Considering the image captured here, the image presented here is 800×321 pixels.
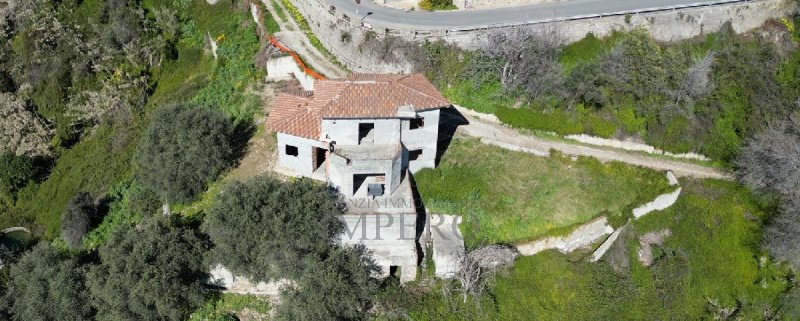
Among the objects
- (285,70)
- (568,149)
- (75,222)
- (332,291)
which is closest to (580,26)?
(568,149)

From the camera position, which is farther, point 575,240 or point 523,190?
point 523,190

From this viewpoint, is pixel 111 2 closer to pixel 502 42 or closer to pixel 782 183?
pixel 502 42

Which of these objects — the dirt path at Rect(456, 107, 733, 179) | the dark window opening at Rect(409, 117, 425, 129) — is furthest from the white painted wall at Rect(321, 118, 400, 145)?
the dirt path at Rect(456, 107, 733, 179)

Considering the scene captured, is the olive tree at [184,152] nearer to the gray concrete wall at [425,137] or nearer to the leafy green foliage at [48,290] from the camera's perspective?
the leafy green foliage at [48,290]

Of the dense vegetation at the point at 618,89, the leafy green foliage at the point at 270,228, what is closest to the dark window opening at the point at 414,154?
the leafy green foliage at the point at 270,228

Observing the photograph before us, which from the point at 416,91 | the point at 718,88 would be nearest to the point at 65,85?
the point at 416,91

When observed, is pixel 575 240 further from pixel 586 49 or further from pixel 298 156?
pixel 298 156

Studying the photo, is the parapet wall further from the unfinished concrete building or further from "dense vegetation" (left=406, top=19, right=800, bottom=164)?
the unfinished concrete building
